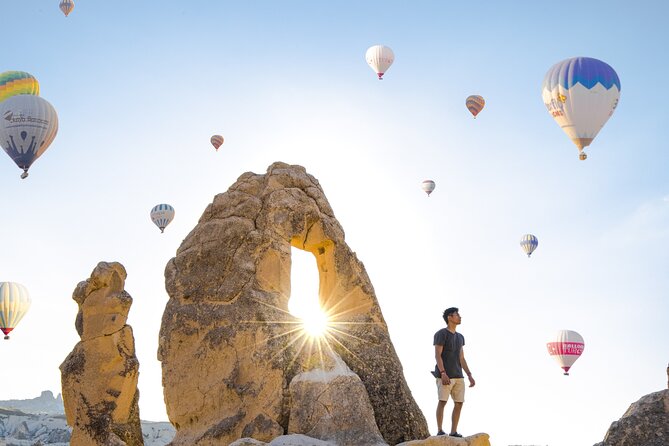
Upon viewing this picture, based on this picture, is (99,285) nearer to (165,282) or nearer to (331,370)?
(165,282)

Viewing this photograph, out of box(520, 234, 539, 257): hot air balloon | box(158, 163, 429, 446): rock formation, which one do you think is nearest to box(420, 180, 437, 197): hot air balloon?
box(520, 234, 539, 257): hot air balloon

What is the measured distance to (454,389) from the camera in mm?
12688

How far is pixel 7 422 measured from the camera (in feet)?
193

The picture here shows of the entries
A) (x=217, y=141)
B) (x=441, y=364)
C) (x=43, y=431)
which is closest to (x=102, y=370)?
(x=441, y=364)

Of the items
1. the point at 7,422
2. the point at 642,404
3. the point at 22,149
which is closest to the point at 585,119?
the point at 22,149

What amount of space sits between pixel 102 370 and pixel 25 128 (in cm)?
2145

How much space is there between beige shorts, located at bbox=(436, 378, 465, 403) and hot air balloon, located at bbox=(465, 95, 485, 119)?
98.7 feet

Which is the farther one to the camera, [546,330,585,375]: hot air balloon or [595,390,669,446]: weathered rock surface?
[546,330,585,375]: hot air balloon

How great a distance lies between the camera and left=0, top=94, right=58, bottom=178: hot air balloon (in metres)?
34.8

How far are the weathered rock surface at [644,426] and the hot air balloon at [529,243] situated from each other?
39.7m

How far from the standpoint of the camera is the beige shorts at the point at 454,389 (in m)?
12.6

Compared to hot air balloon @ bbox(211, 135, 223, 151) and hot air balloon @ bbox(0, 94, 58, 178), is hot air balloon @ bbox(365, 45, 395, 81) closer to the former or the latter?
hot air balloon @ bbox(211, 135, 223, 151)

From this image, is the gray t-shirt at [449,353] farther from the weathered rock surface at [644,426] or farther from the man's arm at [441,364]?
the weathered rock surface at [644,426]

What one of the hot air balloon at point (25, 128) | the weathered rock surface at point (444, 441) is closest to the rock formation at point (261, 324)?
the weathered rock surface at point (444, 441)
